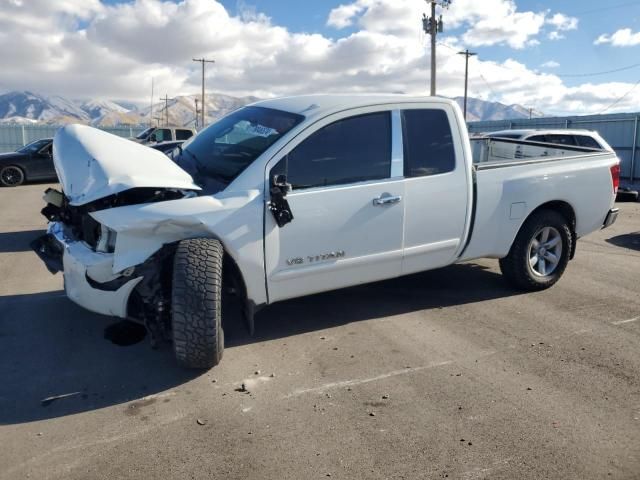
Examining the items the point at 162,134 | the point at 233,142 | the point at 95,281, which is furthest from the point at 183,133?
the point at 95,281

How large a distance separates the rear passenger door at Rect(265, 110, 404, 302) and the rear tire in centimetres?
52

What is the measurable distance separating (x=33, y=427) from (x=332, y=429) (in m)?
1.71

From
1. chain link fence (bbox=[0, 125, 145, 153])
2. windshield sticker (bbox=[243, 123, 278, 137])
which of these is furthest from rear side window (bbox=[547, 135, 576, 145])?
chain link fence (bbox=[0, 125, 145, 153])

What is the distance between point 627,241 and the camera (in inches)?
329

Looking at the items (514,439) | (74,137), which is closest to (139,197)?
(74,137)

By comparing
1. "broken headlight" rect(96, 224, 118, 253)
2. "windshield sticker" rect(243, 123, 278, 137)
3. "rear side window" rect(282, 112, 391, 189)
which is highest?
"windshield sticker" rect(243, 123, 278, 137)

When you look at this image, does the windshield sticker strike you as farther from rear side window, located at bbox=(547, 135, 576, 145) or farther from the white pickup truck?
rear side window, located at bbox=(547, 135, 576, 145)

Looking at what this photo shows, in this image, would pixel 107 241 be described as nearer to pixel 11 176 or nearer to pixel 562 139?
pixel 562 139

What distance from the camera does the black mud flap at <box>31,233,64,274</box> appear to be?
4.43 m

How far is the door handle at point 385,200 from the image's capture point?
4441mm

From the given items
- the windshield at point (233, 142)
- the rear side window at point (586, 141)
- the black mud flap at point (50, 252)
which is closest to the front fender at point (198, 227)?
the windshield at point (233, 142)

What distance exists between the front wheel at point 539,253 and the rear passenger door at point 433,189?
818 millimetres

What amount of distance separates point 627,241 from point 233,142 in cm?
644

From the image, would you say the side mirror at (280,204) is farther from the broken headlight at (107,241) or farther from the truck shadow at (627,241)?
the truck shadow at (627,241)
